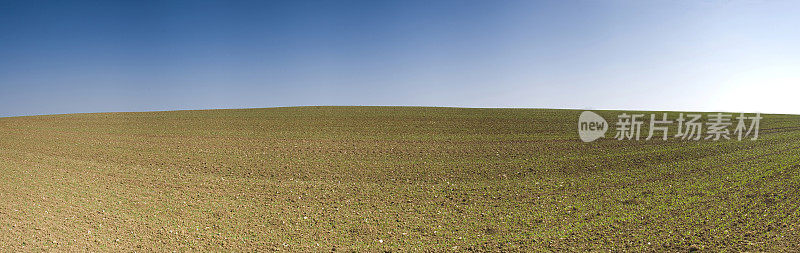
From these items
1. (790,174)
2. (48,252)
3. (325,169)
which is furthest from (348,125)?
(790,174)

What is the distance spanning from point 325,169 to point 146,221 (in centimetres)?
485

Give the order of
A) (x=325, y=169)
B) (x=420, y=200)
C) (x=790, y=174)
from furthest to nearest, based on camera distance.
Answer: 1. (x=325, y=169)
2. (x=790, y=174)
3. (x=420, y=200)

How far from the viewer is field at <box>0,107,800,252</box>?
6.63 metres

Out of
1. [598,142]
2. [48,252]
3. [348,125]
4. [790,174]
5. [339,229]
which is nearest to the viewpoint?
[48,252]

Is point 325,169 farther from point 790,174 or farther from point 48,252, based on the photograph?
point 790,174

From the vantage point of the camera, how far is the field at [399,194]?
6.63 m

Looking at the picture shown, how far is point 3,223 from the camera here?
283 inches

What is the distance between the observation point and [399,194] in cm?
912
